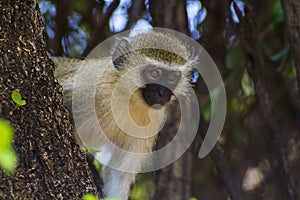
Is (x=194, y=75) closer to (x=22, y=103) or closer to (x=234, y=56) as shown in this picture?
(x=234, y=56)

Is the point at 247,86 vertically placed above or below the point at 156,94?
below

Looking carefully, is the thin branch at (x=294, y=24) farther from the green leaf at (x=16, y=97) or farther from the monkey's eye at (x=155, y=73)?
the green leaf at (x=16, y=97)

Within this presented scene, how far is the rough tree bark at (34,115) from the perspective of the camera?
5.56ft

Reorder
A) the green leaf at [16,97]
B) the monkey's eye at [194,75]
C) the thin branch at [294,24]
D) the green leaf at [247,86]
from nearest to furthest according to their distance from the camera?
the green leaf at [16,97]
the thin branch at [294,24]
the monkey's eye at [194,75]
the green leaf at [247,86]

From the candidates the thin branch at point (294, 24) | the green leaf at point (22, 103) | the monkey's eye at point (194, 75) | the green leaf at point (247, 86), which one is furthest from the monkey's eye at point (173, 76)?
the green leaf at point (22, 103)

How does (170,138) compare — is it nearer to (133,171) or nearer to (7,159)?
(133,171)

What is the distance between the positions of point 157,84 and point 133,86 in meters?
0.13

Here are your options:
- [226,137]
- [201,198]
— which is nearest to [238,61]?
[226,137]

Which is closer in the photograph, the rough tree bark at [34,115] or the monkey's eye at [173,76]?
the rough tree bark at [34,115]

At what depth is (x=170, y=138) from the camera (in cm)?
375

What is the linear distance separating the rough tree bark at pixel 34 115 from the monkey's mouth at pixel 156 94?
1.42 metres

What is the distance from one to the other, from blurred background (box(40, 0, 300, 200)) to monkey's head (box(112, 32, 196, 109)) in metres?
0.26

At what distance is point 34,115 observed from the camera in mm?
1763

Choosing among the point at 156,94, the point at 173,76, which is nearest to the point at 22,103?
the point at 156,94
